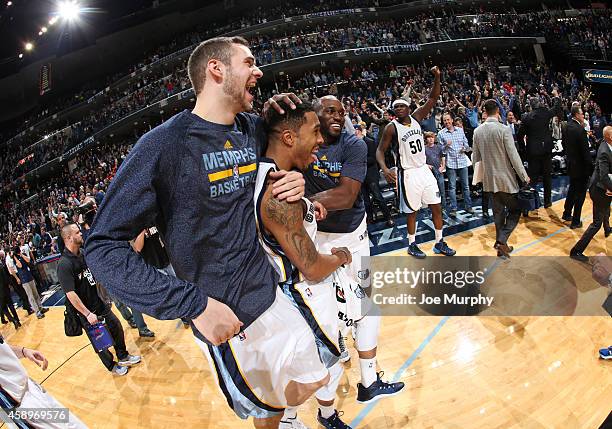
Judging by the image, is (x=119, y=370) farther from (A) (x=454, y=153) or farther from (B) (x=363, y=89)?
(B) (x=363, y=89)

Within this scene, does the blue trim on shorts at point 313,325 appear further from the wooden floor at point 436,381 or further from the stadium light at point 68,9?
the stadium light at point 68,9

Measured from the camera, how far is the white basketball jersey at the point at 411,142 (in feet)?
17.3

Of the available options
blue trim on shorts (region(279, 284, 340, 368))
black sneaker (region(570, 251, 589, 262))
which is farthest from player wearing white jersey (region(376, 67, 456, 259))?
blue trim on shorts (region(279, 284, 340, 368))

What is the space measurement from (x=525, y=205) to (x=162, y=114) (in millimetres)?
22290

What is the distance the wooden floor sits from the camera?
2932mm

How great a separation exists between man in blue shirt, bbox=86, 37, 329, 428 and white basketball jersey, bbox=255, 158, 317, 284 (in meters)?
0.04

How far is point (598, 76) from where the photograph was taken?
18562 millimetres

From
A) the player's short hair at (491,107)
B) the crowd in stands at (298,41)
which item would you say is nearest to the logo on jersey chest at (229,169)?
the player's short hair at (491,107)

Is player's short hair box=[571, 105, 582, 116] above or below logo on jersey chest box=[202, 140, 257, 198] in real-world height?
below

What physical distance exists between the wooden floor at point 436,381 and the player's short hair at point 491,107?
2.30m

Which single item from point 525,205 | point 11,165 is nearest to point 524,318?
point 525,205

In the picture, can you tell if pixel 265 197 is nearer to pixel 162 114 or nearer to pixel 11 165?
pixel 162 114

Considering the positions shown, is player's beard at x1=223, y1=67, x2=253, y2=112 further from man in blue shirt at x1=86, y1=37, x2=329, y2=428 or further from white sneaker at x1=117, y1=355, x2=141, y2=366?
white sneaker at x1=117, y1=355, x2=141, y2=366

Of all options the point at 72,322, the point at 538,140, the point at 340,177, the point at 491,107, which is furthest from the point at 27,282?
Result: the point at 538,140
